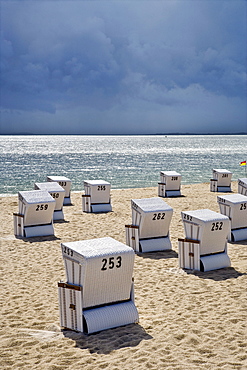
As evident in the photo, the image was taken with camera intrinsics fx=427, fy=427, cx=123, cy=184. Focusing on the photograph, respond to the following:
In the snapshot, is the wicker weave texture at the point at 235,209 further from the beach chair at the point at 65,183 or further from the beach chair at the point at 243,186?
the beach chair at the point at 65,183

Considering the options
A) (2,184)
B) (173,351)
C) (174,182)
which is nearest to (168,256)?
(173,351)

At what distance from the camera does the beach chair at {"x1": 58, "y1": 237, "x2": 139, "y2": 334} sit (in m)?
5.96

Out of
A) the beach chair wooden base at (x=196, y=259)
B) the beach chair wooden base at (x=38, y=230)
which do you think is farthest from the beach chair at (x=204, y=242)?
the beach chair wooden base at (x=38, y=230)

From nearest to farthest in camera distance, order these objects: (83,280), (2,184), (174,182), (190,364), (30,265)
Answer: (190,364), (83,280), (30,265), (174,182), (2,184)

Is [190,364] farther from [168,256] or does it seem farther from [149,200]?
[149,200]

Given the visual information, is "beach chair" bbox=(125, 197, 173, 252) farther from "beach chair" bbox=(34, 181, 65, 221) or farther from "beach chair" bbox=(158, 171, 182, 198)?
"beach chair" bbox=(158, 171, 182, 198)

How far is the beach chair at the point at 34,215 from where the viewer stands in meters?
12.4

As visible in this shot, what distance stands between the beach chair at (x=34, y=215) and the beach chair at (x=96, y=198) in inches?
171

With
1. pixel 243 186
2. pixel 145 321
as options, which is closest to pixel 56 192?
pixel 243 186

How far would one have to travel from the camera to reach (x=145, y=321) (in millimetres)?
6480

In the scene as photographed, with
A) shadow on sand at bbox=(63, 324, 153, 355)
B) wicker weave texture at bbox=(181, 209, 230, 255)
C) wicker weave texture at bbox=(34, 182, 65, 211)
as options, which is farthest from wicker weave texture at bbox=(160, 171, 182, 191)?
shadow on sand at bbox=(63, 324, 153, 355)

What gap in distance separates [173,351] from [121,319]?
1079 millimetres

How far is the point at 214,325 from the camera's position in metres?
6.23

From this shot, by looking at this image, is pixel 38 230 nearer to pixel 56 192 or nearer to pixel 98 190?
pixel 56 192
